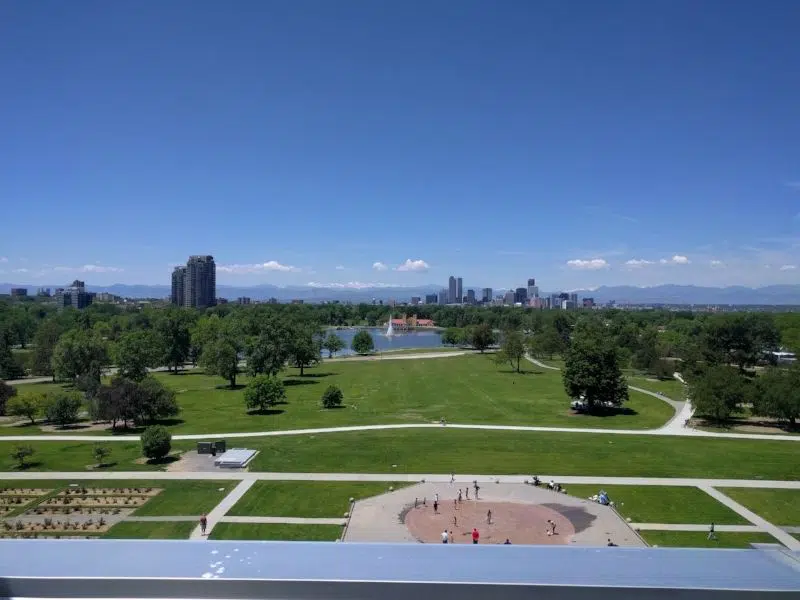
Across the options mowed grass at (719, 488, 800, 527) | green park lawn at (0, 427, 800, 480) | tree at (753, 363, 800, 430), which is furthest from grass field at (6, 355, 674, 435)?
mowed grass at (719, 488, 800, 527)

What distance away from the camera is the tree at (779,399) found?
46.1m

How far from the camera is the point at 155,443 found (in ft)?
114

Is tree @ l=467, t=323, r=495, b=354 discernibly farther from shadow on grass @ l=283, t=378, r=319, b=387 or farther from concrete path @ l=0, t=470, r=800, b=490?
concrete path @ l=0, t=470, r=800, b=490

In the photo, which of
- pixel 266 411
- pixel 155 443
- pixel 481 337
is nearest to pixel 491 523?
pixel 155 443

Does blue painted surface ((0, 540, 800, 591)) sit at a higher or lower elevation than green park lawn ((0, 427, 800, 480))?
higher

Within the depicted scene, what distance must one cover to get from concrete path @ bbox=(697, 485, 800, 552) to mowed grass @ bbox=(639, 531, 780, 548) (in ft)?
1.50

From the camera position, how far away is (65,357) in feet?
213

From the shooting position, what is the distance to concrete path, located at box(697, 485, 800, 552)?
24078mm

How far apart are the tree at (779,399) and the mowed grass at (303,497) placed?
33.9m

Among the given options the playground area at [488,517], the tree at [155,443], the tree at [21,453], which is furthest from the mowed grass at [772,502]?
the tree at [21,453]

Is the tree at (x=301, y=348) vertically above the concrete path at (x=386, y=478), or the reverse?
the tree at (x=301, y=348)

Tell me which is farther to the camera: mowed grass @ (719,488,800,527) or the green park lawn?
the green park lawn

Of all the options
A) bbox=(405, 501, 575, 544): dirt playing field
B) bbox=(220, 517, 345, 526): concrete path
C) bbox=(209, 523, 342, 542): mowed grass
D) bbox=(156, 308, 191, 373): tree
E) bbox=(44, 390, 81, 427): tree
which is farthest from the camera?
bbox=(156, 308, 191, 373): tree

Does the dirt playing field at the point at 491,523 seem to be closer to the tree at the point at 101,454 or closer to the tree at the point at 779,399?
the tree at the point at 101,454
